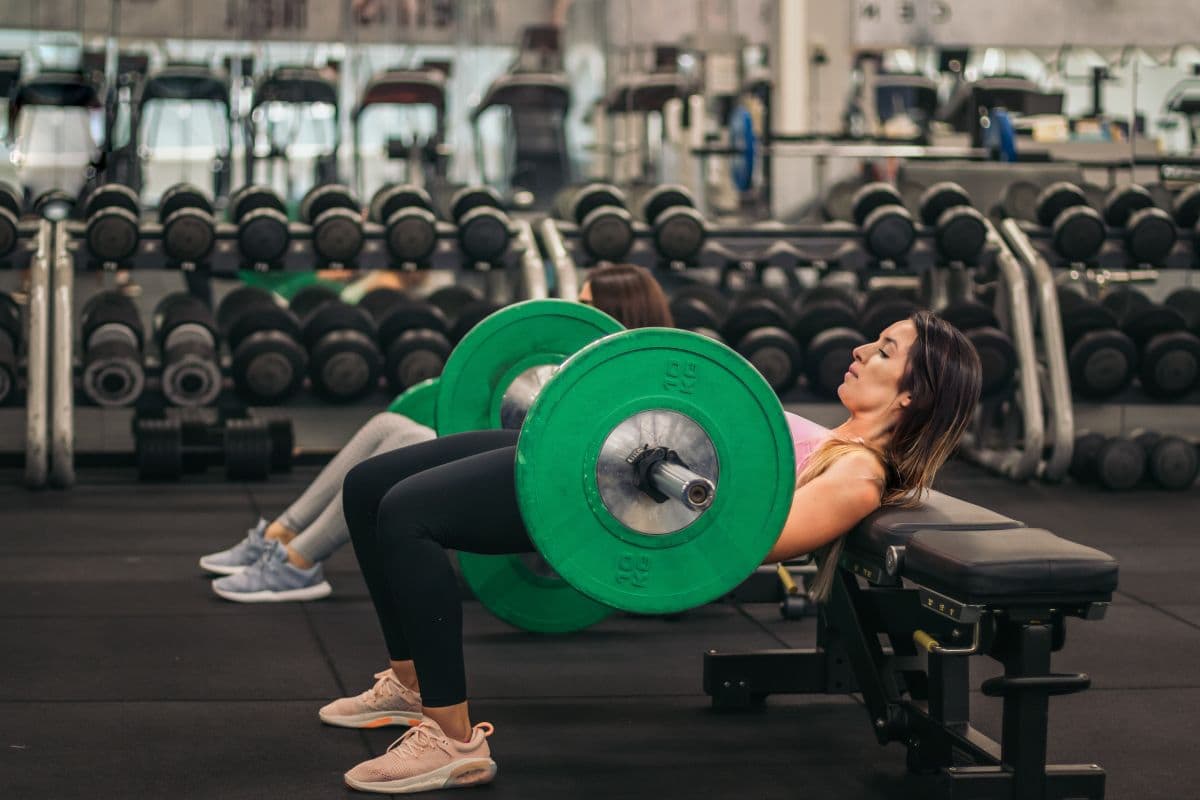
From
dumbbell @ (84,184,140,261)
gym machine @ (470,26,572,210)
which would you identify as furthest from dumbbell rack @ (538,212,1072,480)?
gym machine @ (470,26,572,210)

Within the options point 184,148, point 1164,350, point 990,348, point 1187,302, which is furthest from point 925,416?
point 184,148

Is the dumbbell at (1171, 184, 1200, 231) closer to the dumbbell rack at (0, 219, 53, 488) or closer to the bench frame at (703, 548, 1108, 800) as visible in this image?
the bench frame at (703, 548, 1108, 800)

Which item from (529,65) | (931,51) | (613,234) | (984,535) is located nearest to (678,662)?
(984,535)

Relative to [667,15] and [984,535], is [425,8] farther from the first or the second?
[984,535]

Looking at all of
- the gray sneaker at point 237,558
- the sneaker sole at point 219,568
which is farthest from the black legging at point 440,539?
the sneaker sole at point 219,568

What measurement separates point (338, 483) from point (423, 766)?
117cm

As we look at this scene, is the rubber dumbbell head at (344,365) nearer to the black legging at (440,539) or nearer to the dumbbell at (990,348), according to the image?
the dumbbell at (990,348)

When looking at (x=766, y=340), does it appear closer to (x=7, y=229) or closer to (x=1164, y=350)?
(x=1164, y=350)

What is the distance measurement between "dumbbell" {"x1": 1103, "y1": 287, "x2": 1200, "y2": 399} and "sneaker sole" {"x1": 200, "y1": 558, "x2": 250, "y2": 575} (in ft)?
11.4

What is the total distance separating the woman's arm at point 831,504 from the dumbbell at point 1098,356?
12.0 feet

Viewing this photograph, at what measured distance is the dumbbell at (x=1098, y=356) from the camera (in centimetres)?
553

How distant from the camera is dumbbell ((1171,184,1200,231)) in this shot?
5770 mm

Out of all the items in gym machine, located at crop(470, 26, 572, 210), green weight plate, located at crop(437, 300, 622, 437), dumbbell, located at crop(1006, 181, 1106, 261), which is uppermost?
gym machine, located at crop(470, 26, 572, 210)

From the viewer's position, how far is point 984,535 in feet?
6.47
